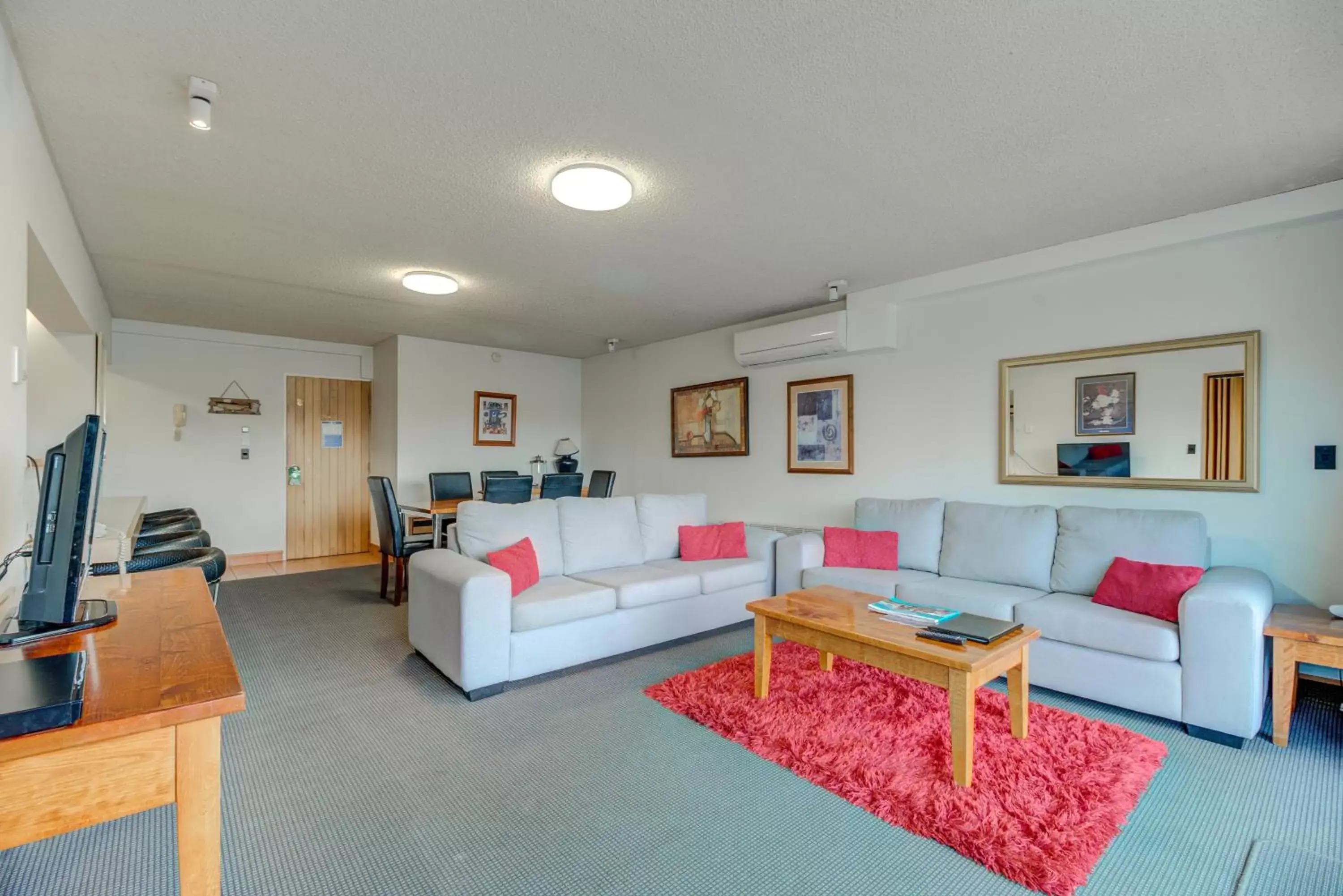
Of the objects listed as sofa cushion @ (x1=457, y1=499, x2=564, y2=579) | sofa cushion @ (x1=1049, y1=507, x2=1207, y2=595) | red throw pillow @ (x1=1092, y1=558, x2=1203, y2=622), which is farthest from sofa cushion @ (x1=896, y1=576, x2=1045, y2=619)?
sofa cushion @ (x1=457, y1=499, x2=564, y2=579)

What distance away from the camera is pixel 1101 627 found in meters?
2.77

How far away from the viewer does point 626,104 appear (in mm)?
2129

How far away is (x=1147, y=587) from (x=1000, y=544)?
30.1 inches

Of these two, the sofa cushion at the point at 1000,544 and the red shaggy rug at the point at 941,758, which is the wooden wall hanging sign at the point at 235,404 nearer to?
the red shaggy rug at the point at 941,758

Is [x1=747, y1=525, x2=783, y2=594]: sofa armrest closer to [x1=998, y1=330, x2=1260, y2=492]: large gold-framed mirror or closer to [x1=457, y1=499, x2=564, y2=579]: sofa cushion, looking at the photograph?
[x1=457, y1=499, x2=564, y2=579]: sofa cushion

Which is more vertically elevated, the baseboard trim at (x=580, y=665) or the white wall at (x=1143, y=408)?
the white wall at (x=1143, y=408)

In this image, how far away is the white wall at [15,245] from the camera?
70.2 inches

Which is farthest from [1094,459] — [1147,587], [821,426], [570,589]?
[570,589]

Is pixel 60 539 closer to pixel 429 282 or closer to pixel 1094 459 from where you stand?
pixel 429 282

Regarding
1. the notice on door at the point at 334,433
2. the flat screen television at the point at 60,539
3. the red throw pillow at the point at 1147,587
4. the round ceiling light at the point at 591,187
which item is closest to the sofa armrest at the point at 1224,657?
Result: the red throw pillow at the point at 1147,587

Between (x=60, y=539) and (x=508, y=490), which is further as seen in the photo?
(x=508, y=490)

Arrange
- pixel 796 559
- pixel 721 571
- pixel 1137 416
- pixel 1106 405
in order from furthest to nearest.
A: pixel 796 559 → pixel 721 571 → pixel 1106 405 → pixel 1137 416

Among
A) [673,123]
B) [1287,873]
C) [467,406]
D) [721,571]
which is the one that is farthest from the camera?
[467,406]

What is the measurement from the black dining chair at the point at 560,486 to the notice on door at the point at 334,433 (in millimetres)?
2899
